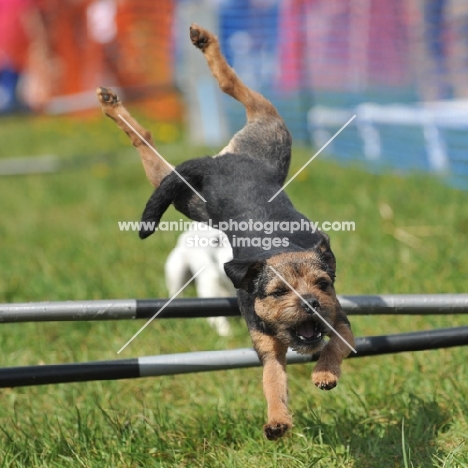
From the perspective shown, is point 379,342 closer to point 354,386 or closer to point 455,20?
point 354,386

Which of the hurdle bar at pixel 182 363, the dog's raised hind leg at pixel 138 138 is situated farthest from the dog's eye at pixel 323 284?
the dog's raised hind leg at pixel 138 138

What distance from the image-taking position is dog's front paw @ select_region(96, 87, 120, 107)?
3.62 metres

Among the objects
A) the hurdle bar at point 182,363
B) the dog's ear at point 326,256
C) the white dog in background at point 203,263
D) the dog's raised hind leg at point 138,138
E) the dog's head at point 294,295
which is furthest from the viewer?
the white dog in background at point 203,263

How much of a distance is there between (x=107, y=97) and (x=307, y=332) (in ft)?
5.21

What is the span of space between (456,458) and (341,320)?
2.13 ft

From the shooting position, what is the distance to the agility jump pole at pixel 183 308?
2.97 meters

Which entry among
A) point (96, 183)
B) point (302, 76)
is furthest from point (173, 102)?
point (96, 183)

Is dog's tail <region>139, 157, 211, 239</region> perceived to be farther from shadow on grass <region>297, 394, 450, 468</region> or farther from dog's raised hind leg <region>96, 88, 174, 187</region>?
shadow on grass <region>297, 394, 450, 468</region>

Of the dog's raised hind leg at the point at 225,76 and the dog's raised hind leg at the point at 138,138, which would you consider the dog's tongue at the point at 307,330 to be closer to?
the dog's raised hind leg at the point at 138,138

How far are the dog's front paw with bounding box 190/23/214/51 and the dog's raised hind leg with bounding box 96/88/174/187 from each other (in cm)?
46

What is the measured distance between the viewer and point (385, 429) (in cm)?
324

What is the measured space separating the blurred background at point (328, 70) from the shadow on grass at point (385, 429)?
4.95 meters

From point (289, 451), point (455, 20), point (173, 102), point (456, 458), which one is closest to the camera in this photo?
point (456, 458)

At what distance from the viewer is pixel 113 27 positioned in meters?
16.6
